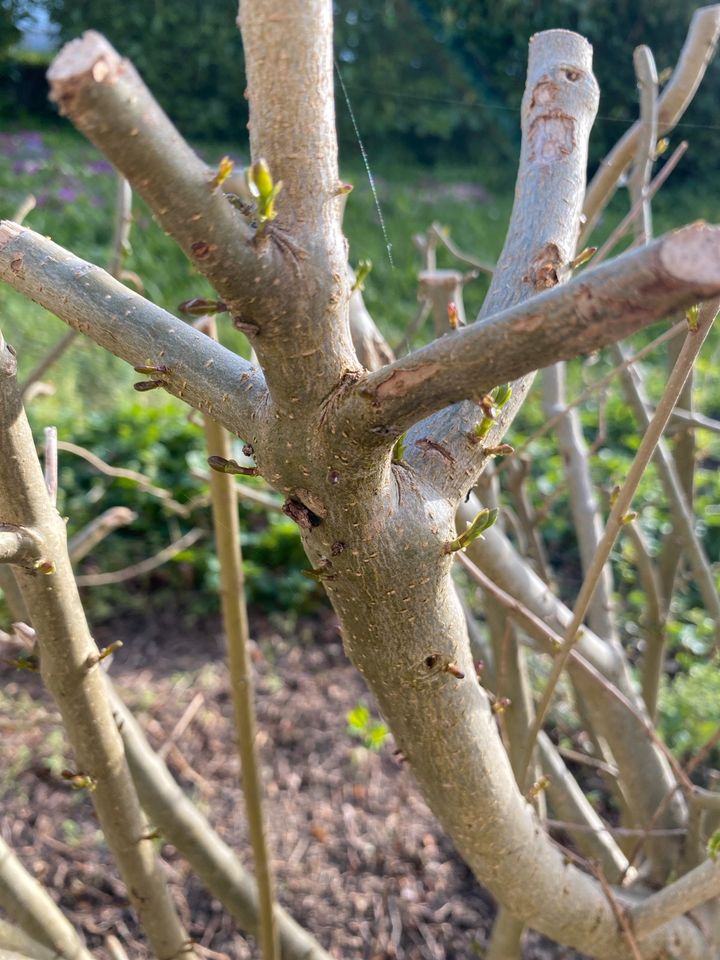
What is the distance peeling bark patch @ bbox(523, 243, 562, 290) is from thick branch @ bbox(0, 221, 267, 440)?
33 centimetres

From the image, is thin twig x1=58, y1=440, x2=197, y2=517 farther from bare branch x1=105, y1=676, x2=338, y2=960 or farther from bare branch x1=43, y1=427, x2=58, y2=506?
bare branch x1=105, y1=676, x2=338, y2=960

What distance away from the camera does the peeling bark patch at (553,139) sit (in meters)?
0.91

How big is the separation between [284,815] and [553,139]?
1.89 m

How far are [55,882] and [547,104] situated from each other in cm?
193

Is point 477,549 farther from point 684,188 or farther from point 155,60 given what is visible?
point 684,188

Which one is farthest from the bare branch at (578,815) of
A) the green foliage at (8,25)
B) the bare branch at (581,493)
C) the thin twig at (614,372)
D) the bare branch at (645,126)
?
the green foliage at (8,25)

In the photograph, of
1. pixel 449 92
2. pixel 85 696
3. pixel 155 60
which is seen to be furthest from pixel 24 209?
pixel 449 92

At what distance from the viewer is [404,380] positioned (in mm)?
532

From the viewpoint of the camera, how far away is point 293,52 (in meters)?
0.54

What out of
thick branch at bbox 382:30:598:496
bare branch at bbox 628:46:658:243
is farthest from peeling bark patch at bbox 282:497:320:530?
bare branch at bbox 628:46:658:243

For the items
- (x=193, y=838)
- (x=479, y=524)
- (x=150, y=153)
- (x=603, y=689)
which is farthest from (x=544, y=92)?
(x=193, y=838)

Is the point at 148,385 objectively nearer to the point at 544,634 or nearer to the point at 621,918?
the point at 544,634

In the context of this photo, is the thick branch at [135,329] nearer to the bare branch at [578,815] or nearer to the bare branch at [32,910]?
the bare branch at [32,910]

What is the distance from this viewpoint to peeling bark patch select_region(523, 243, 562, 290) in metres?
0.85
